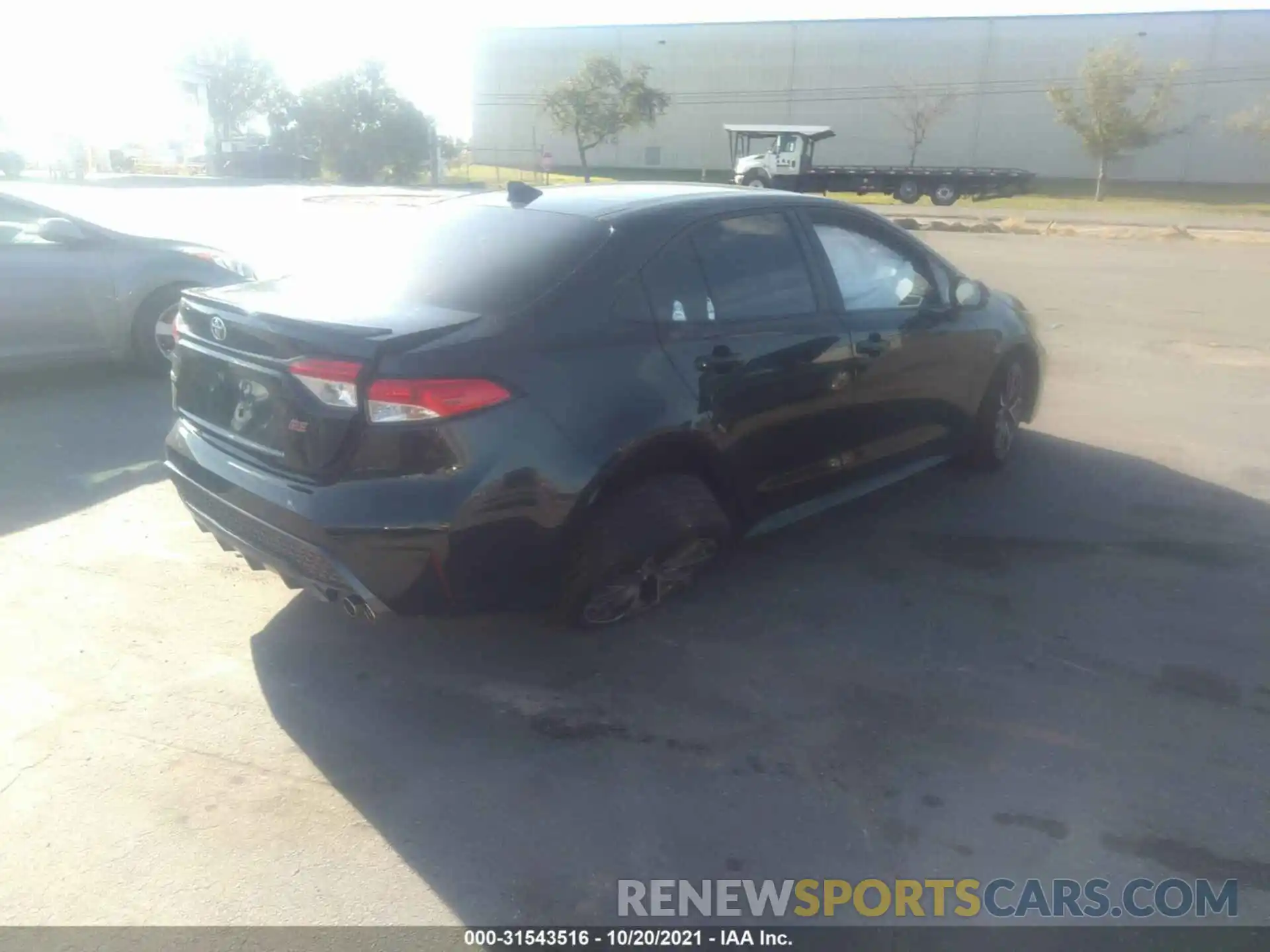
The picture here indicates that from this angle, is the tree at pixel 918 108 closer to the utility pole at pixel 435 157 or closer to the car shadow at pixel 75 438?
the utility pole at pixel 435 157

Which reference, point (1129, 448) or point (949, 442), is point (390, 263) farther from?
point (1129, 448)

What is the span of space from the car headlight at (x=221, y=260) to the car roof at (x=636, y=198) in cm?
412

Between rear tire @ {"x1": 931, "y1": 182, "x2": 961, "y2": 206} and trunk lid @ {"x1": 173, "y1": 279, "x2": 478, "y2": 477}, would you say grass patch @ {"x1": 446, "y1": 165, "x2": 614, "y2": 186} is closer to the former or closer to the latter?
rear tire @ {"x1": 931, "y1": 182, "x2": 961, "y2": 206}

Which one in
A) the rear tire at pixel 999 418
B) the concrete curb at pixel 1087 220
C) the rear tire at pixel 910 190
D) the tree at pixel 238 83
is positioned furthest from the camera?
the tree at pixel 238 83

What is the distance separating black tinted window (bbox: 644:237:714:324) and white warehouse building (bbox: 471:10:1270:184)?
58133 mm

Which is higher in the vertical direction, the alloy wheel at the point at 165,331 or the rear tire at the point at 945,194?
the alloy wheel at the point at 165,331

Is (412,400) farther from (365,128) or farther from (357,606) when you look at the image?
(365,128)

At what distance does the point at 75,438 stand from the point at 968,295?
531 centimetres

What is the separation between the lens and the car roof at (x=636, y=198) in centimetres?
418

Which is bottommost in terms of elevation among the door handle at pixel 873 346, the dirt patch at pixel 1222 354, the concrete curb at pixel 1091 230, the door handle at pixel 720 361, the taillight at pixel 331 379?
the concrete curb at pixel 1091 230

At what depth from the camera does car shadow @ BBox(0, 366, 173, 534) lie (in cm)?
541

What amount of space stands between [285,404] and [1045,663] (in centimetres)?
290

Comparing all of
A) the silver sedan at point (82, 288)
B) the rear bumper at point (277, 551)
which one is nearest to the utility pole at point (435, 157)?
the silver sedan at point (82, 288)

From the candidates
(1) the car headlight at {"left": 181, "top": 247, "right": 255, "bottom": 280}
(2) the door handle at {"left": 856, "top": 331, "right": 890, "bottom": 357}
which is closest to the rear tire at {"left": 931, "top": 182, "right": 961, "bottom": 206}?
(1) the car headlight at {"left": 181, "top": 247, "right": 255, "bottom": 280}
